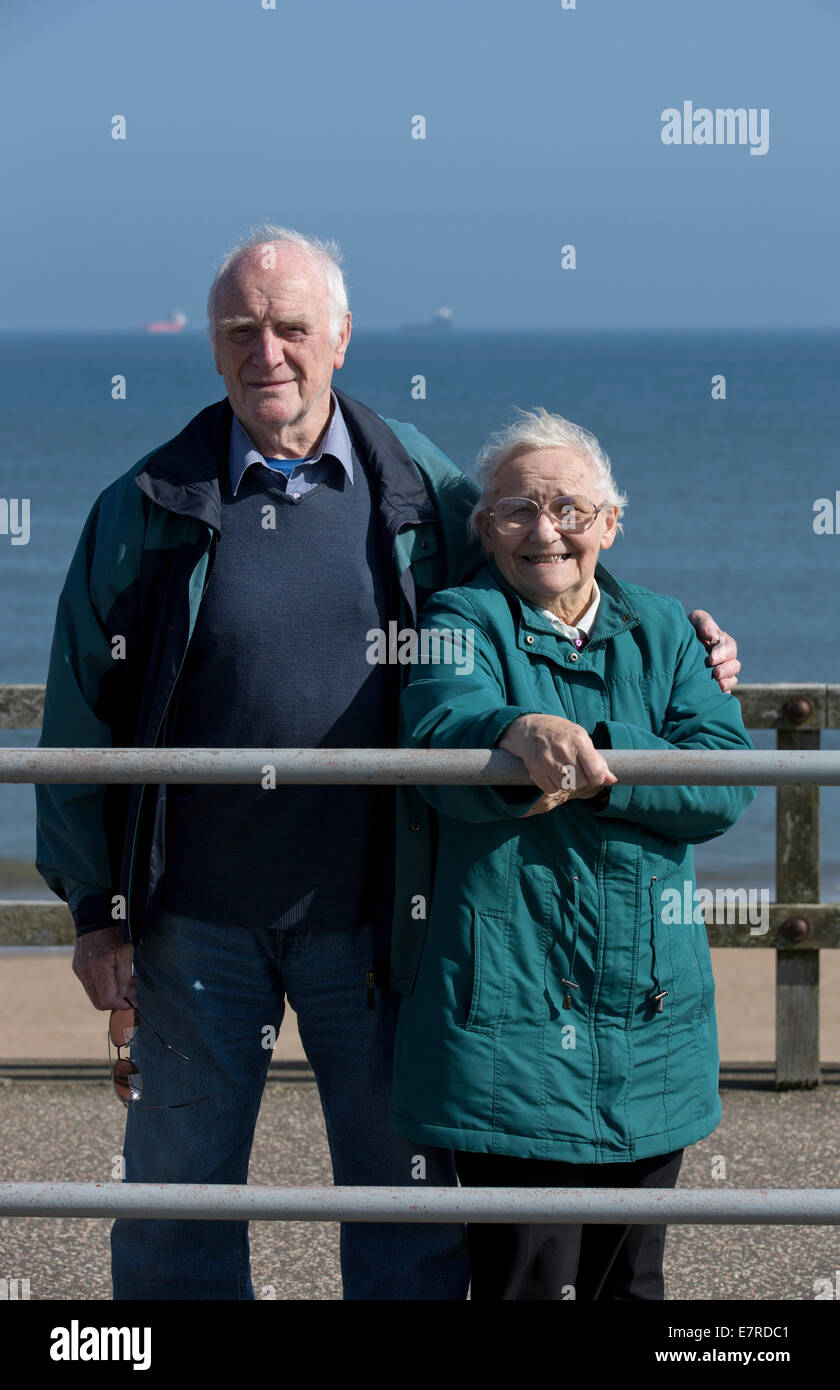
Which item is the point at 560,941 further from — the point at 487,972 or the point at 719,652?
the point at 719,652

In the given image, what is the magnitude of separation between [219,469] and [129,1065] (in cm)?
105

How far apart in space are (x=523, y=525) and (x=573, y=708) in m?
Result: 0.32

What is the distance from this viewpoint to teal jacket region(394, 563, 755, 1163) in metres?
2.37

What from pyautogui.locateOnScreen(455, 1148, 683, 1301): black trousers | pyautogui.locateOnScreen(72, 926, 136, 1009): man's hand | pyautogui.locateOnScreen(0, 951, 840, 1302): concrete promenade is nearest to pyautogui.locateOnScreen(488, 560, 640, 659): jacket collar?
pyautogui.locateOnScreen(455, 1148, 683, 1301): black trousers

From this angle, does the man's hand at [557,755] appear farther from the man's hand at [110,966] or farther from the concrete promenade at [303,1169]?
the concrete promenade at [303,1169]

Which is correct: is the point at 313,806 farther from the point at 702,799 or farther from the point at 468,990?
the point at 702,799

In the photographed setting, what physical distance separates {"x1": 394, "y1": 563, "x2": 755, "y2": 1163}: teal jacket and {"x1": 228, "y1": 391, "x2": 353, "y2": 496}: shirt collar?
43 cm

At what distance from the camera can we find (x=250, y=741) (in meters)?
2.64

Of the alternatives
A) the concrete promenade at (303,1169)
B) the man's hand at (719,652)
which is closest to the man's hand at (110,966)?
the concrete promenade at (303,1169)

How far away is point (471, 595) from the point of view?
100.0 inches

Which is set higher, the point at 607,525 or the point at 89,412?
the point at 89,412

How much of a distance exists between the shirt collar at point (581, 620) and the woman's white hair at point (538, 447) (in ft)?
0.46

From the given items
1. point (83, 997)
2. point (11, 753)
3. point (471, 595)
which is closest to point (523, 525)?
point (471, 595)

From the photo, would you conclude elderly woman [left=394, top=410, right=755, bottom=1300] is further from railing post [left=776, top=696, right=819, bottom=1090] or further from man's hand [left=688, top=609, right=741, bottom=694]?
railing post [left=776, top=696, right=819, bottom=1090]
